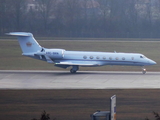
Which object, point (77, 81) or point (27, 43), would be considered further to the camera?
point (27, 43)

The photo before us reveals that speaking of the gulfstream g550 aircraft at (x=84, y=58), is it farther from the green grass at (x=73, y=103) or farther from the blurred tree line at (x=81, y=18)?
the blurred tree line at (x=81, y=18)

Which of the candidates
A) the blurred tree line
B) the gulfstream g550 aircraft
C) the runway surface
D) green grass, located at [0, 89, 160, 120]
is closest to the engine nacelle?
the gulfstream g550 aircraft

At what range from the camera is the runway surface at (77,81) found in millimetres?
26234

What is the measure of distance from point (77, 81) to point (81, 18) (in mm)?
46826

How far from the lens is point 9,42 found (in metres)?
65.6

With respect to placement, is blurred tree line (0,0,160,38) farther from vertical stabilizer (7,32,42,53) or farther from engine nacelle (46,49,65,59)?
engine nacelle (46,49,65,59)

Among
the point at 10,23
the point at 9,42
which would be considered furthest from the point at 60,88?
the point at 10,23

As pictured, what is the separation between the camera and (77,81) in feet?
95.2

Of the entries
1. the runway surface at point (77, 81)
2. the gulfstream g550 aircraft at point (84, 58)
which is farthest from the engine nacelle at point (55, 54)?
the runway surface at point (77, 81)

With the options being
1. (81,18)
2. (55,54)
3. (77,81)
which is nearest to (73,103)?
(77,81)

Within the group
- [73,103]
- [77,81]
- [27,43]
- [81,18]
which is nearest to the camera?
[73,103]

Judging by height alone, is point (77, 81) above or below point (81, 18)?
below

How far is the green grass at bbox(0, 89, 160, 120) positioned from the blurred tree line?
47830 millimetres

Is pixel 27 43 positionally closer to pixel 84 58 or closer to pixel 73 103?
pixel 84 58
